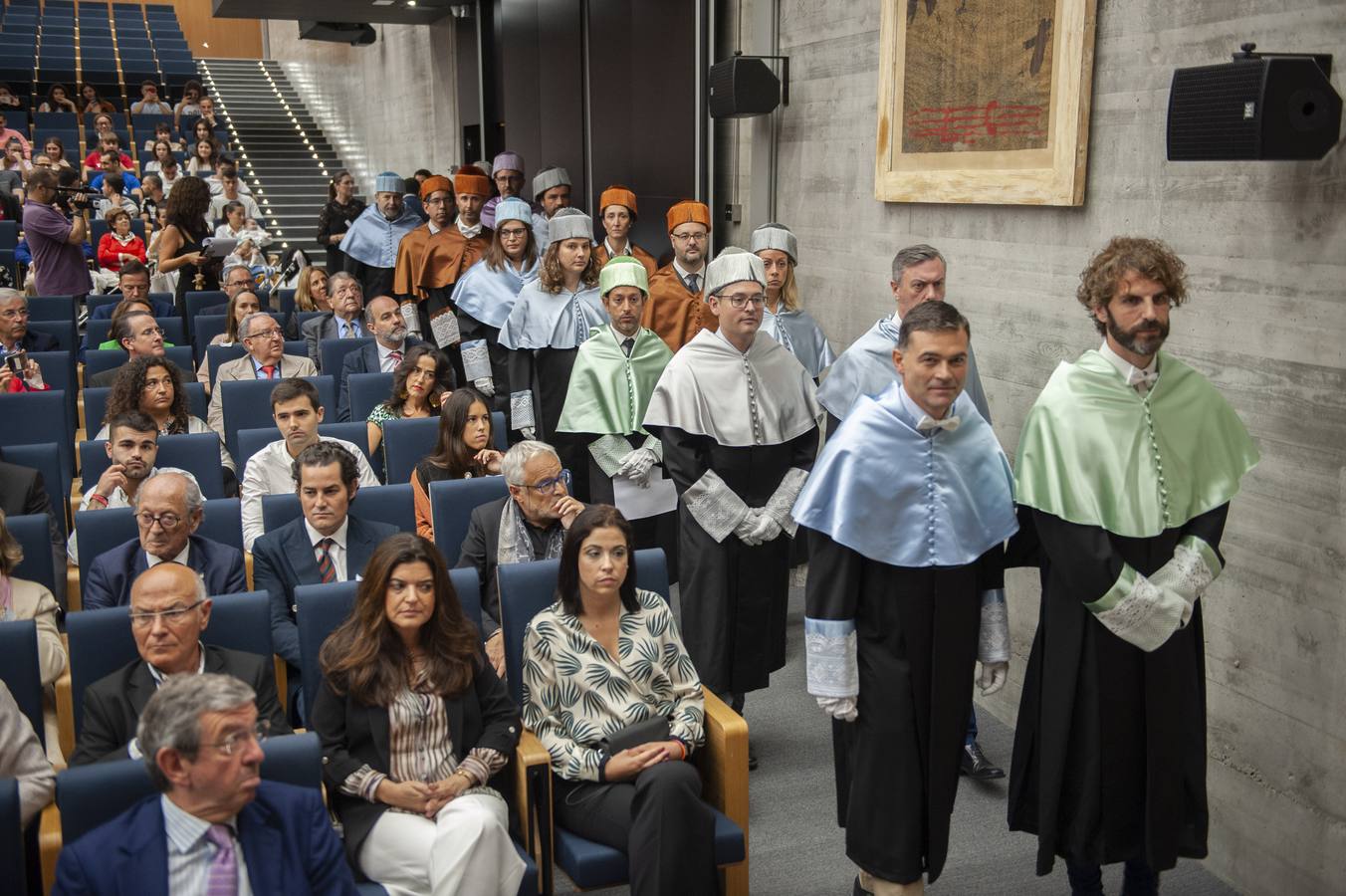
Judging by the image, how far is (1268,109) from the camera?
321cm

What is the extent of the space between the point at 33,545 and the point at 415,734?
5.64 feet

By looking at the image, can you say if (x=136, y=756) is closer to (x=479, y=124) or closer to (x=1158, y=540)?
(x=1158, y=540)

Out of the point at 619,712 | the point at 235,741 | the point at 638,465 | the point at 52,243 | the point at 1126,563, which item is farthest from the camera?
the point at 52,243

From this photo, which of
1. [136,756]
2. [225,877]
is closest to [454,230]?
[136,756]

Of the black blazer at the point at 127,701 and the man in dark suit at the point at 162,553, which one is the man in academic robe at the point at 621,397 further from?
the black blazer at the point at 127,701

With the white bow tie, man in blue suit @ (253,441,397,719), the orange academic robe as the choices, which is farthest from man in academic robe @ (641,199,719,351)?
the white bow tie

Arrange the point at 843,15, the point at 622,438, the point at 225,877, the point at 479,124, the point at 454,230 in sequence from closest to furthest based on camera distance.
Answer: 1. the point at 225,877
2. the point at 622,438
3. the point at 843,15
4. the point at 454,230
5. the point at 479,124

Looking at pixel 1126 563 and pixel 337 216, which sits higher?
pixel 337 216

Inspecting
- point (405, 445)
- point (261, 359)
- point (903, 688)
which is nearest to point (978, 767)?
point (903, 688)

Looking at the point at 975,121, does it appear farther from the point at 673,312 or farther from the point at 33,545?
the point at 33,545

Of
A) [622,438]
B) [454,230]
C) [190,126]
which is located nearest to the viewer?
[622,438]

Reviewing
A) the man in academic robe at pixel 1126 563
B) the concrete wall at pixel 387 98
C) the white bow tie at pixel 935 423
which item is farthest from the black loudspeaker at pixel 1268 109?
the concrete wall at pixel 387 98

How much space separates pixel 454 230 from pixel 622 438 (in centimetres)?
344

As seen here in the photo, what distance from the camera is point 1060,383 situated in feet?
10.3
